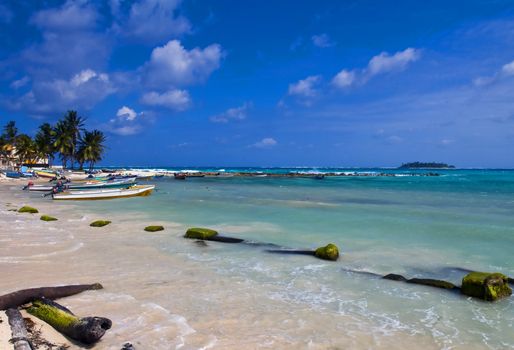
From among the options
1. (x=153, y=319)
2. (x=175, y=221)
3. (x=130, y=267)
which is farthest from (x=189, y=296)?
(x=175, y=221)

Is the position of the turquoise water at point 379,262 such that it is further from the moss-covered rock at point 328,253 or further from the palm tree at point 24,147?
the palm tree at point 24,147

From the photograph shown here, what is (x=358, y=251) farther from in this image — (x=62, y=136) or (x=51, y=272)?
(x=62, y=136)

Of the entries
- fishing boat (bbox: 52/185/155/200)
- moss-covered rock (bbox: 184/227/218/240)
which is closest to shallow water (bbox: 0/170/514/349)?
moss-covered rock (bbox: 184/227/218/240)

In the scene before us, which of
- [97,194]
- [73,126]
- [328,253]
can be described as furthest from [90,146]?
[328,253]

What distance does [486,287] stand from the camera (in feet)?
26.5

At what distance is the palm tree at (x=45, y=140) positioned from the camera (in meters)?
80.4

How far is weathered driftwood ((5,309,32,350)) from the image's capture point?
480cm

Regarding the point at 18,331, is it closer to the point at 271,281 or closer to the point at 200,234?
the point at 271,281

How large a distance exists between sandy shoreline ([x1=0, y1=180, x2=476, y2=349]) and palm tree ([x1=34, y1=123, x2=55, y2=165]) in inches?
3015

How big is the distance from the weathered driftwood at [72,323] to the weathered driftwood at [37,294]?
1.18 ft

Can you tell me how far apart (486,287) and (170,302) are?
21.3 ft

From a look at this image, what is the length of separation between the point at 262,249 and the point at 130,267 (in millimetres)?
4522

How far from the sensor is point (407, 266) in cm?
1095

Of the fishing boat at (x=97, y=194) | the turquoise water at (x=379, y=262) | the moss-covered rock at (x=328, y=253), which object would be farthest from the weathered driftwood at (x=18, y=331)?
the fishing boat at (x=97, y=194)
